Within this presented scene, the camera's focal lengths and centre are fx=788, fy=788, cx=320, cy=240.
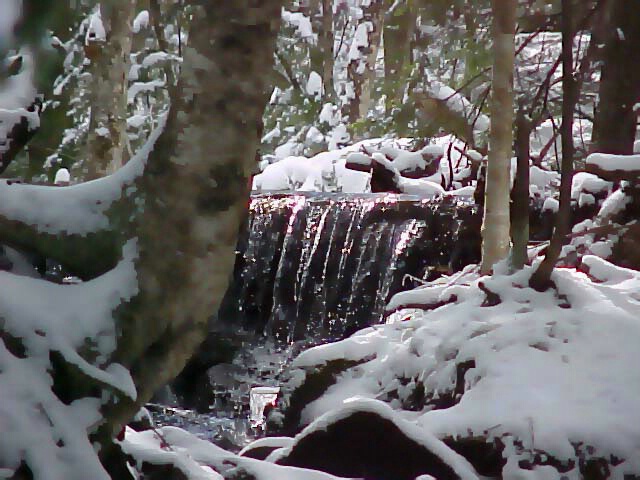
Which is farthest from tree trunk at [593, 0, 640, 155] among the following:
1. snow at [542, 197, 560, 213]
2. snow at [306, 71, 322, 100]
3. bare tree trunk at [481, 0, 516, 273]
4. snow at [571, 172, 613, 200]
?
snow at [306, 71, 322, 100]

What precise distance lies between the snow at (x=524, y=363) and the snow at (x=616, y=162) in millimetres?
575

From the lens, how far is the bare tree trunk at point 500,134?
16.9 ft

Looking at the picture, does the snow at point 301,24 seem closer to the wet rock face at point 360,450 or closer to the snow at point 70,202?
the wet rock face at point 360,450

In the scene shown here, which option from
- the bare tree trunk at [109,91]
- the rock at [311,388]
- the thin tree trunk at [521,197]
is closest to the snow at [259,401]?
the rock at [311,388]

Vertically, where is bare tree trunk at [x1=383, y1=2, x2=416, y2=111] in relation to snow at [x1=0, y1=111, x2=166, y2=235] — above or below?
above

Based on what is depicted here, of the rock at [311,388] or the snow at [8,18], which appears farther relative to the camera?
the rock at [311,388]

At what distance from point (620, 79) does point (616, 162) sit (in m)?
1.56

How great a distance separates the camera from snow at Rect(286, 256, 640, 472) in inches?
112

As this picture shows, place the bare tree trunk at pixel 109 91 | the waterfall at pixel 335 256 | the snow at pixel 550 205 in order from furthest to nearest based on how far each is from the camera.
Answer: the bare tree trunk at pixel 109 91 → the waterfall at pixel 335 256 → the snow at pixel 550 205

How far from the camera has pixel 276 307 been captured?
9.75 meters

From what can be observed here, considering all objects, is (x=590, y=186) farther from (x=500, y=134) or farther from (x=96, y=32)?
(x=96, y=32)

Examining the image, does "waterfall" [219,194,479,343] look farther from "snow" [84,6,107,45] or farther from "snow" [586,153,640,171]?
"snow" [586,153,640,171]

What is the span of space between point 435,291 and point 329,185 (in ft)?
28.0

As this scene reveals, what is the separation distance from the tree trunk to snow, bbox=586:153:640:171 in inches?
55.9
